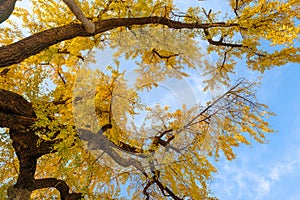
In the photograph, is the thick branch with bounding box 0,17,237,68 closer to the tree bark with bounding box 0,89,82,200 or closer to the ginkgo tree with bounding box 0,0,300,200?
the ginkgo tree with bounding box 0,0,300,200

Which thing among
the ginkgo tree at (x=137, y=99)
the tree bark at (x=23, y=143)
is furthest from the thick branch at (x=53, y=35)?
the tree bark at (x=23, y=143)

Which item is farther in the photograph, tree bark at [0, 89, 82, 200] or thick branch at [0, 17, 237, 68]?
tree bark at [0, 89, 82, 200]

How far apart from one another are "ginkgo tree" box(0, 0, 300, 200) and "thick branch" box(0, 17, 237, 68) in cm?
1

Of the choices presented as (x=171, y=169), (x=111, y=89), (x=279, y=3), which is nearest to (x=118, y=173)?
(x=171, y=169)

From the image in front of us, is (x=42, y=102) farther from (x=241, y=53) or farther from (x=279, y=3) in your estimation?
(x=279, y=3)

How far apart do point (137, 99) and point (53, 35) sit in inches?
45.6

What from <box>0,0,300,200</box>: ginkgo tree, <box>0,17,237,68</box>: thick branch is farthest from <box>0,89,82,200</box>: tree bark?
<box>0,17,237,68</box>: thick branch

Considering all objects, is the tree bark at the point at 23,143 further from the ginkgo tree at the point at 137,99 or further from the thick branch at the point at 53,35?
the thick branch at the point at 53,35

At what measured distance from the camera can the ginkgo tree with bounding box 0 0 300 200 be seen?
3293mm

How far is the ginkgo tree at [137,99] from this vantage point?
10.8 ft

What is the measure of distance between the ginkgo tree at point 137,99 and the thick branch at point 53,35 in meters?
0.01

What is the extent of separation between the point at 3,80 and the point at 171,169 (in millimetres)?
3172

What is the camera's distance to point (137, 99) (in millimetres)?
3365

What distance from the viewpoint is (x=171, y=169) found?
402 centimetres
